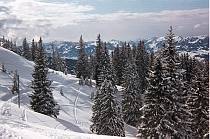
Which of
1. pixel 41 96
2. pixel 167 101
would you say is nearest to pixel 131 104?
pixel 41 96

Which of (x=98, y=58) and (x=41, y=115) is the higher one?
(x=98, y=58)

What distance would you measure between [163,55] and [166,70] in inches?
Result: 55.7

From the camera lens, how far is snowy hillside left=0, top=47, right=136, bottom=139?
101 feet

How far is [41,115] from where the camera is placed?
43.8 m

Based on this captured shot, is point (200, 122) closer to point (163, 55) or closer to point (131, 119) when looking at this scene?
point (163, 55)

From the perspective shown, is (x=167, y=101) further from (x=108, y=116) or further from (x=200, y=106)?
(x=108, y=116)

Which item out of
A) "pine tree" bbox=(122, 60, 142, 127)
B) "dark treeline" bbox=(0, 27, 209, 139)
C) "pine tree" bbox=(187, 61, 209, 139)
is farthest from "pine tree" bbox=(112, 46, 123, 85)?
"pine tree" bbox=(187, 61, 209, 139)

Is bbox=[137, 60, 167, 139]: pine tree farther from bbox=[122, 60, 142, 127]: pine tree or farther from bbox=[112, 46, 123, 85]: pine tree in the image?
bbox=[112, 46, 123, 85]: pine tree

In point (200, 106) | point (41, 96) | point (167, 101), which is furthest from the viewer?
point (41, 96)

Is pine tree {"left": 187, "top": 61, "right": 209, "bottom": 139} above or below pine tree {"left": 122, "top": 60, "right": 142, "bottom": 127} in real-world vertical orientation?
above

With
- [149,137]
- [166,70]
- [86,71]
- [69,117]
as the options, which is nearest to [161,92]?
[166,70]

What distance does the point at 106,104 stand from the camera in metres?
44.8

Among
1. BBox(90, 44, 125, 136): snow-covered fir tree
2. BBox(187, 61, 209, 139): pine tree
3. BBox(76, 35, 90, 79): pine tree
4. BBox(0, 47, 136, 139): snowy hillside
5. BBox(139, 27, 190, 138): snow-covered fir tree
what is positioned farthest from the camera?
BBox(76, 35, 90, 79): pine tree

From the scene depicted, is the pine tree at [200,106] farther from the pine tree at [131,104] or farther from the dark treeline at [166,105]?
the pine tree at [131,104]
